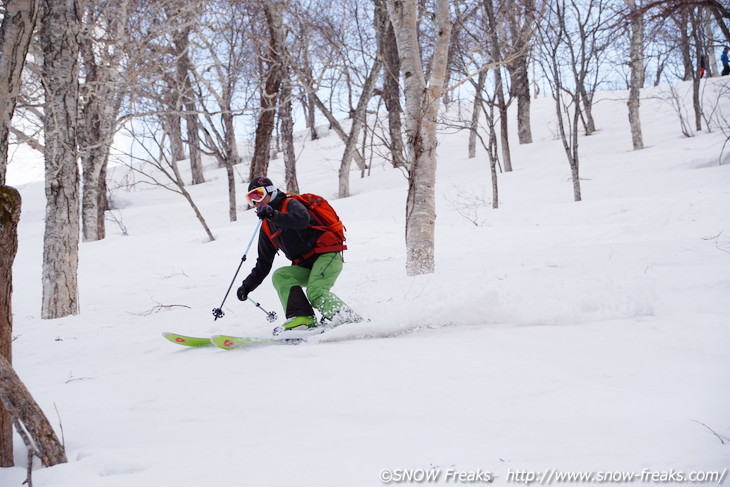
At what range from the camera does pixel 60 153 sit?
627 cm

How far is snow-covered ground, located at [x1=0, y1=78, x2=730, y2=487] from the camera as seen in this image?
2.05m

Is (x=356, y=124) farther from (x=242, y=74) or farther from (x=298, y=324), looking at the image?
(x=298, y=324)

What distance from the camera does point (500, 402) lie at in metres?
2.50

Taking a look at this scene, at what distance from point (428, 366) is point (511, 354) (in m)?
0.54

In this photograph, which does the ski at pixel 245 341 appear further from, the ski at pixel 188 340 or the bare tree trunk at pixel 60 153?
the bare tree trunk at pixel 60 153

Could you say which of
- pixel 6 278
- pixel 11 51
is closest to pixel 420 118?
pixel 11 51

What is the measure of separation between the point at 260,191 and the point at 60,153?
3313mm

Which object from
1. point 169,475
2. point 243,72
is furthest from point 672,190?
point 243,72

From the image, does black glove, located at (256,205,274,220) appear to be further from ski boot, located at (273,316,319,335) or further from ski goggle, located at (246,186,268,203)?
ski boot, located at (273,316,319,335)

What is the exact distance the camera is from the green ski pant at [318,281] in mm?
4469

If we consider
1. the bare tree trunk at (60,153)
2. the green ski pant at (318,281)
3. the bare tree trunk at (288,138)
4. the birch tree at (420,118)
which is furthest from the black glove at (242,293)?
the bare tree trunk at (288,138)

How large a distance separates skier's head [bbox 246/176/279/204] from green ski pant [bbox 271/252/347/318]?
65 cm

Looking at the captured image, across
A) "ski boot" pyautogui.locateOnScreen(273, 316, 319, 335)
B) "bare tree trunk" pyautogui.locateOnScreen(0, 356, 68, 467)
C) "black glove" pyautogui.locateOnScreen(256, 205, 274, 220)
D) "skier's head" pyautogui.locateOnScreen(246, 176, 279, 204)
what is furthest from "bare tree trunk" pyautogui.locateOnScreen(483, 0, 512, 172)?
"bare tree trunk" pyautogui.locateOnScreen(0, 356, 68, 467)

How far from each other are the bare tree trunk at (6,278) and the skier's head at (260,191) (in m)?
2.17
